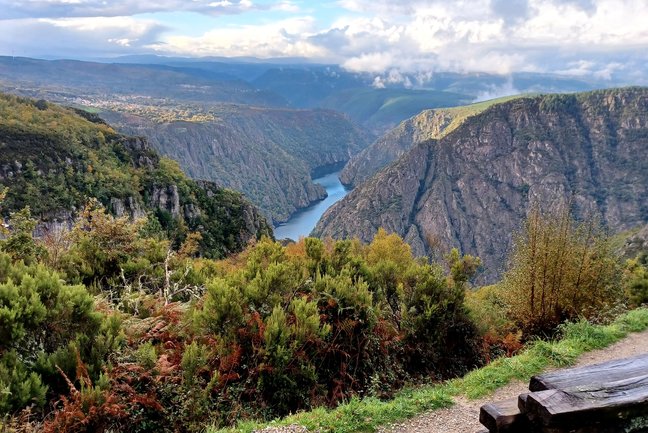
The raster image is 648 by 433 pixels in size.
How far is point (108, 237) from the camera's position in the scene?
11547 mm

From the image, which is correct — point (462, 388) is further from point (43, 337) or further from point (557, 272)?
point (43, 337)

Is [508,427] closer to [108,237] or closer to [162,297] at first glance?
[162,297]

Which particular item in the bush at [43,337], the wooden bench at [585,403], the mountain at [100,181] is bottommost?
the mountain at [100,181]

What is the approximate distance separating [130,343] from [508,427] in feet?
18.9

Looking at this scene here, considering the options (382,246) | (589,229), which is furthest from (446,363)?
(382,246)

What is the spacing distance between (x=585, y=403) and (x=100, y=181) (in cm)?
7902

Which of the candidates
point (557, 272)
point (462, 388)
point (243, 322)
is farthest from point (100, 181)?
point (462, 388)

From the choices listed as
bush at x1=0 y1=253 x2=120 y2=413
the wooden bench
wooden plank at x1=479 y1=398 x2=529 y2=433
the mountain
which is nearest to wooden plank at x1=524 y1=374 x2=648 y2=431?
the wooden bench

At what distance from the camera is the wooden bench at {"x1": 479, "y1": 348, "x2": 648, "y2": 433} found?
405 centimetres

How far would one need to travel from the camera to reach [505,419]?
444cm

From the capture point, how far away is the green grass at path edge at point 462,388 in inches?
247

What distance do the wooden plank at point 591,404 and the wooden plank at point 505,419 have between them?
227mm

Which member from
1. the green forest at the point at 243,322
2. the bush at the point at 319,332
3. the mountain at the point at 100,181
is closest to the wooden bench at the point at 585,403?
the green forest at the point at 243,322

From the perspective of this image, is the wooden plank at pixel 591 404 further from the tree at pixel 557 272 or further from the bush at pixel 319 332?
the tree at pixel 557 272
